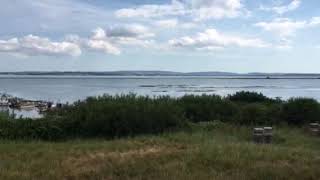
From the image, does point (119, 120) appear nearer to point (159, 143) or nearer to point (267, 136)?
point (159, 143)

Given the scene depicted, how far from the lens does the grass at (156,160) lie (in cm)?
890

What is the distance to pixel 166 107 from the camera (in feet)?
56.4

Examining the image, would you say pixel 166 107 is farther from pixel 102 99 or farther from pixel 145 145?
pixel 145 145

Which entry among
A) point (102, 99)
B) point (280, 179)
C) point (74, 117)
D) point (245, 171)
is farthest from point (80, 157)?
point (102, 99)

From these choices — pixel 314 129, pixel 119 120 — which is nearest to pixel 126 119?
pixel 119 120

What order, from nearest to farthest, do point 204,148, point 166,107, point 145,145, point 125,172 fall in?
1. point 125,172
2. point 204,148
3. point 145,145
4. point 166,107

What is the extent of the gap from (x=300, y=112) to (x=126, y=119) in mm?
7682

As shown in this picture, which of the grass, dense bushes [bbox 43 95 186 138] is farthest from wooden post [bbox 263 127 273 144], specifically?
dense bushes [bbox 43 95 186 138]

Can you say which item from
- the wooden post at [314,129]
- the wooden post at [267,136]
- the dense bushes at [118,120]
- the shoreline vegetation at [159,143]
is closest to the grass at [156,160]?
the shoreline vegetation at [159,143]

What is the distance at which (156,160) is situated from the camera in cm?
1027

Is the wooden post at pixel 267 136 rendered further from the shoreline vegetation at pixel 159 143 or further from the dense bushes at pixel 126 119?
the dense bushes at pixel 126 119

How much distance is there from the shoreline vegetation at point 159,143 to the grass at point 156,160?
16 mm

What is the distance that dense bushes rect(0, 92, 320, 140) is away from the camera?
15.2 meters

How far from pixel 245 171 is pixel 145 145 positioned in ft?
12.6
